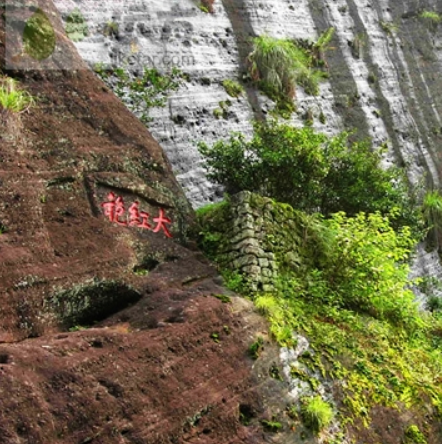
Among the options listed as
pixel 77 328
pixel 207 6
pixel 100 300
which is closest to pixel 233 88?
pixel 207 6

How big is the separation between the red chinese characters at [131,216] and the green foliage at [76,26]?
4.90m

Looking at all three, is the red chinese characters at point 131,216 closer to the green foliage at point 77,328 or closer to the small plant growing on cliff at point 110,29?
the green foliage at point 77,328

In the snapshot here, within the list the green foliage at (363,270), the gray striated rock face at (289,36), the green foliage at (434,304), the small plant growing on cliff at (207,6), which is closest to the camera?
the green foliage at (363,270)

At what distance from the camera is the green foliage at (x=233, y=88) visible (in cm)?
1065

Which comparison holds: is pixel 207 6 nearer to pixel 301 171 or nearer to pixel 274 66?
pixel 274 66

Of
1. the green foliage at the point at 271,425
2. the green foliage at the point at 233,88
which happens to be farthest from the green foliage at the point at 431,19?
the green foliage at the point at 271,425

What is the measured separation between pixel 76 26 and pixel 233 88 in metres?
3.08

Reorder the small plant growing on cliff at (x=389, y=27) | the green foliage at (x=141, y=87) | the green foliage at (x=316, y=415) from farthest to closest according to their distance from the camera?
1. the small plant growing on cliff at (x=389, y=27)
2. the green foliage at (x=141, y=87)
3. the green foliage at (x=316, y=415)

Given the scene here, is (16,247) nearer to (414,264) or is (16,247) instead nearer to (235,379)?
(235,379)

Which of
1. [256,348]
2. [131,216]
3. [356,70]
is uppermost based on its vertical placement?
[356,70]

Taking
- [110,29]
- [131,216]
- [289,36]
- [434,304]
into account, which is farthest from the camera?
[289,36]

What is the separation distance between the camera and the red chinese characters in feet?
18.1

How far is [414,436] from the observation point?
5.50 meters

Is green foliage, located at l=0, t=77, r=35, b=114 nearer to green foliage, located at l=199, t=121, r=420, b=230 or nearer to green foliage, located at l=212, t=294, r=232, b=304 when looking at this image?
green foliage, located at l=212, t=294, r=232, b=304
